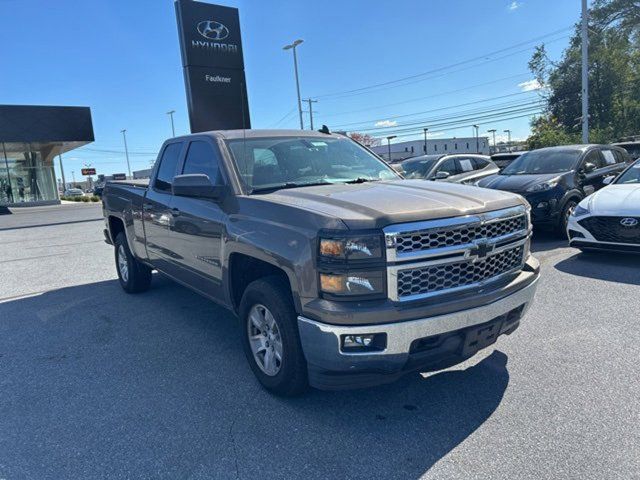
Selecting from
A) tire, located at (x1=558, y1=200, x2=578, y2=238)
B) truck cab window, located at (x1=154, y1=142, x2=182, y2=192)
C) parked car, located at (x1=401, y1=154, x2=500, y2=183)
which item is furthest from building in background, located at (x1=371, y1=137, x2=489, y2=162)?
truck cab window, located at (x1=154, y1=142, x2=182, y2=192)

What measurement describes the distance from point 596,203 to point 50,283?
826cm

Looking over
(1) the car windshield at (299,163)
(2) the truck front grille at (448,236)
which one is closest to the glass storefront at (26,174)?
(1) the car windshield at (299,163)

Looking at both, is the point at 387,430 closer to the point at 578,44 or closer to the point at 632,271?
the point at 632,271

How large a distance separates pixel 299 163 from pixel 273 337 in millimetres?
1587

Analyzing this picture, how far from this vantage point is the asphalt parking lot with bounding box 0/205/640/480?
2.61 meters

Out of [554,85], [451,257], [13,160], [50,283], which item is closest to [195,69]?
[50,283]

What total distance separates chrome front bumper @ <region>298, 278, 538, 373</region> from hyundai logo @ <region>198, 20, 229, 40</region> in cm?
1630

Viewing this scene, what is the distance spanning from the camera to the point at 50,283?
23.9 feet

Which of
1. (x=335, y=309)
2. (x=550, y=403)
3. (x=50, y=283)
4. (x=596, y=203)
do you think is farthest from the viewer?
(x=50, y=283)

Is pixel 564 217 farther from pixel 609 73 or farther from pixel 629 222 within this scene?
pixel 609 73

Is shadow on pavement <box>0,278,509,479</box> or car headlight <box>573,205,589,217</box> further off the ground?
car headlight <box>573,205,589,217</box>

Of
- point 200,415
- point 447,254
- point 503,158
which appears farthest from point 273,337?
point 503,158

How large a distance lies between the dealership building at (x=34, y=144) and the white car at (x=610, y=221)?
31272 millimetres

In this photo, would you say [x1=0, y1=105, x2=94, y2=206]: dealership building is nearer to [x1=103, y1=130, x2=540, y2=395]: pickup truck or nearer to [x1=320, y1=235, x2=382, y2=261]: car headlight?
[x1=103, y1=130, x2=540, y2=395]: pickup truck
